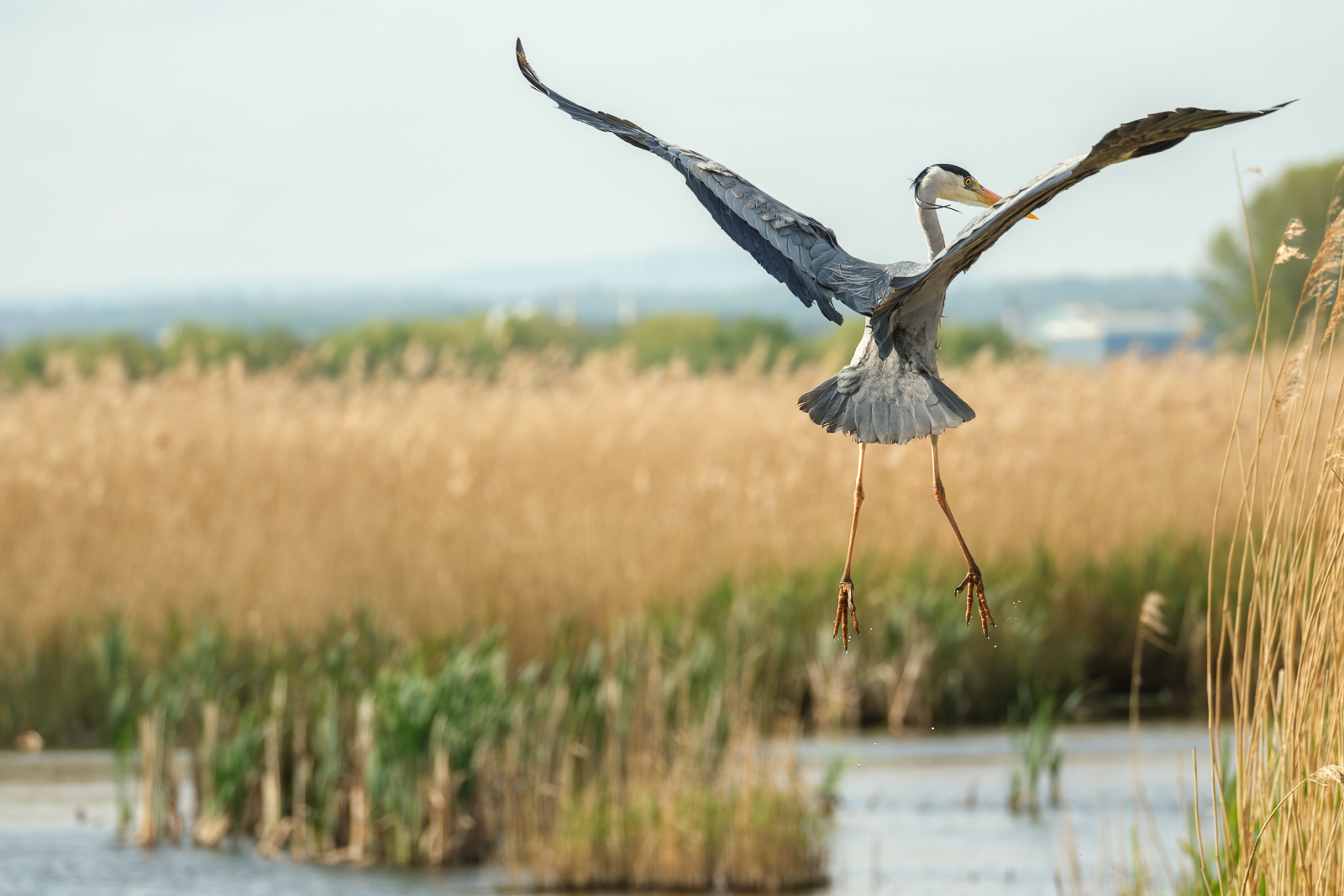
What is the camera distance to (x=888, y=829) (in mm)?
8055

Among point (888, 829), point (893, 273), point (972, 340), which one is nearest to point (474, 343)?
point (972, 340)

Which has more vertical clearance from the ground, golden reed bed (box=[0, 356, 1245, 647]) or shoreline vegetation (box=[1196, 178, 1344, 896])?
shoreline vegetation (box=[1196, 178, 1344, 896])

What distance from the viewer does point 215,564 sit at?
9.87 m

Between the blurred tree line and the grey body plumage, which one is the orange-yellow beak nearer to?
the grey body plumage

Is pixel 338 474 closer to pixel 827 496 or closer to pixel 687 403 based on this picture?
pixel 687 403

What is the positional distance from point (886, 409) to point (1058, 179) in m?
0.32

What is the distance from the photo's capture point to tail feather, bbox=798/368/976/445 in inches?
67.9

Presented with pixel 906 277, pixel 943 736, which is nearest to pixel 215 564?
pixel 943 736

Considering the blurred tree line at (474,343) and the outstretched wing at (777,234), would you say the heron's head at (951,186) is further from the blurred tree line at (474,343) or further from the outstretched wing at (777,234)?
the blurred tree line at (474,343)

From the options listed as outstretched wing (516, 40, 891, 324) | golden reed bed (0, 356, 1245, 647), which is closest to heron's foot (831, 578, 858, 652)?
outstretched wing (516, 40, 891, 324)

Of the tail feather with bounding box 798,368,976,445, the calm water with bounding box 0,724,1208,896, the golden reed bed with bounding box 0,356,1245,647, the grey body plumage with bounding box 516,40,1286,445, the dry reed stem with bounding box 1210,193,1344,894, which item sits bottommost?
the calm water with bounding box 0,724,1208,896

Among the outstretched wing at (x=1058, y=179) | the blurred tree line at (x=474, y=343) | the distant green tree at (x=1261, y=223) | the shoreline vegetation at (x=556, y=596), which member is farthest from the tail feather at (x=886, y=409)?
the distant green tree at (x=1261, y=223)

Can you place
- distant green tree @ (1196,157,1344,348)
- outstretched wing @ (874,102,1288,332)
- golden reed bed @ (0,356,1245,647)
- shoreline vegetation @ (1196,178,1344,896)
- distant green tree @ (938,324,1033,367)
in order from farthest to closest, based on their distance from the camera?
1. distant green tree @ (1196,157,1344,348)
2. distant green tree @ (938,324,1033,367)
3. golden reed bed @ (0,356,1245,647)
4. shoreline vegetation @ (1196,178,1344,896)
5. outstretched wing @ (874,102,1288,332)

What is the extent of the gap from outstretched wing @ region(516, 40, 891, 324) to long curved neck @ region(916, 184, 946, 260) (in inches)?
2.6
